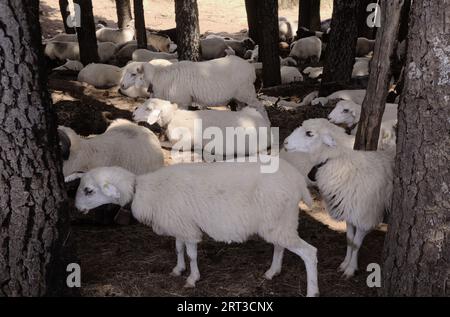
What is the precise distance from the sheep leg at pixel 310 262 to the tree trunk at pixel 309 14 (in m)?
15.2

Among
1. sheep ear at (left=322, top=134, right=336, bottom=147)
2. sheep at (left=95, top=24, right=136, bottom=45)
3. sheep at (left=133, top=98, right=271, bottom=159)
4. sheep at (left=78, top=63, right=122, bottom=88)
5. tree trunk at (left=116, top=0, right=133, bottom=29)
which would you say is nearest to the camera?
sheep ear at (left=322, top=134, right=336, bottom=147)

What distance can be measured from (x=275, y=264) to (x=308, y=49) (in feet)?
40.5

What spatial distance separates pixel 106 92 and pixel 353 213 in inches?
280

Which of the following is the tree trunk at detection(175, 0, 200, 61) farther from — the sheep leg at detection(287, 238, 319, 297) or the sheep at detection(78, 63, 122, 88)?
the sheep leg at detection(287, 238, 319, 297)

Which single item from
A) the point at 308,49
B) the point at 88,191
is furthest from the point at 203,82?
the point at 308,49

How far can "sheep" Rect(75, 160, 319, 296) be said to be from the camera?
4.38 meters

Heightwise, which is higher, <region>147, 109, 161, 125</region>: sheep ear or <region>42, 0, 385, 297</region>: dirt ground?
<region>147, 109, 161, 125</region>: sheep ear

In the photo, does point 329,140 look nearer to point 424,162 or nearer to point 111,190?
point 424,162

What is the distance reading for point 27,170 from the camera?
3631mm

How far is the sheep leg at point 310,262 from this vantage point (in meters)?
4.38

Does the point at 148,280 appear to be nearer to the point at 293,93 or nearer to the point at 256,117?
the point at 256,117

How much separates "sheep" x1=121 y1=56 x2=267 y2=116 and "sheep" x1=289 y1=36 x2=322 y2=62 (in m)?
7.78

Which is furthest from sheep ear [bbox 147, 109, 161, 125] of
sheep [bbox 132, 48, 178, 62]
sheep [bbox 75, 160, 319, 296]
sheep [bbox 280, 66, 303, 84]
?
sheep [bbox 132, 48, 178, 62]
